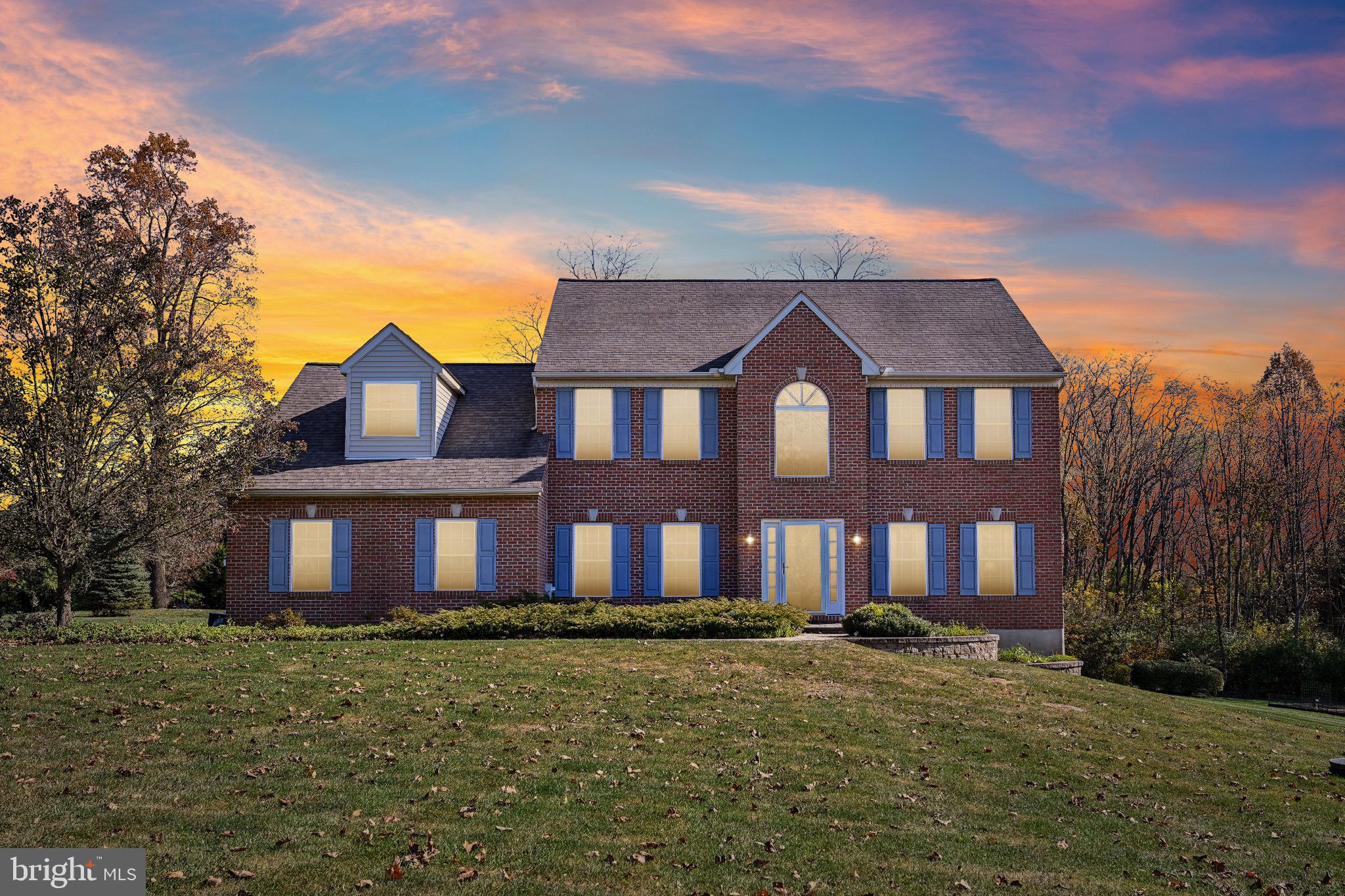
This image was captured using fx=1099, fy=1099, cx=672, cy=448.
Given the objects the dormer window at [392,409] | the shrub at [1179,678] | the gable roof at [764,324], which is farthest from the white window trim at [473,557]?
the shrub at [1179,678]

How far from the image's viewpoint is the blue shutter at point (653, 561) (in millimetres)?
27172

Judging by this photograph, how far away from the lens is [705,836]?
1033 cm

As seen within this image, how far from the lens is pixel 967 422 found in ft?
91.5

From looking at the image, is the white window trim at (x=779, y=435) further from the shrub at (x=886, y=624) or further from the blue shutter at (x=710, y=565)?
the shrub at (x=886, y=624)

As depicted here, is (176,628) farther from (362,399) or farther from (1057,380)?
(1057,380)

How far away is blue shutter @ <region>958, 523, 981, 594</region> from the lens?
27.4 meters

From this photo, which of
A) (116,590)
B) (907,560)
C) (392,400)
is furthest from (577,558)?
(116,590)

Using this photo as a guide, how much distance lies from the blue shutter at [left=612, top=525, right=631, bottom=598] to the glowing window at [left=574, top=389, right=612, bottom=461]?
1.87 meters

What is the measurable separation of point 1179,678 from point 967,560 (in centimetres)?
598

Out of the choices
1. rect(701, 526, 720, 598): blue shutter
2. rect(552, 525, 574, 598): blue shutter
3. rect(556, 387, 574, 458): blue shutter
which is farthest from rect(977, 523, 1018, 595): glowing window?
rect(556, 387, 574, 458): blue shutter

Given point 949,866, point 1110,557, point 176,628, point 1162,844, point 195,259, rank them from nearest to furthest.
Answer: point 949,866 → point 1162,844 → point 176,628 → point 195,259 → point 1110,557

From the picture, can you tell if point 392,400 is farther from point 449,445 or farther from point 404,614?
point 404,614

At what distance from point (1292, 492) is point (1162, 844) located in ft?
101

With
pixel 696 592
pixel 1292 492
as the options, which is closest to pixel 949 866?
pixel 696 592
